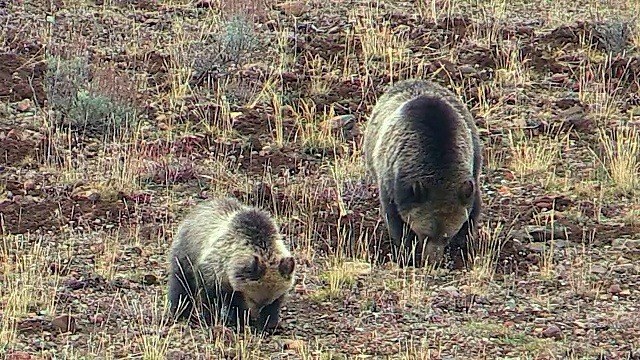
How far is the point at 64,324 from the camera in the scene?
9156 mm

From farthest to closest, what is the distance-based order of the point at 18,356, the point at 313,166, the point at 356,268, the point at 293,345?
1. the point at 313,166
2. the point at 356,268
3. the point at 293,345
4. the point at 18,356

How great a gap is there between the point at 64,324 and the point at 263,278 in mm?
1491

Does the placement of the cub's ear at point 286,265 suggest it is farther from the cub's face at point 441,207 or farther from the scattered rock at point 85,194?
the scattered rock at point 85,194

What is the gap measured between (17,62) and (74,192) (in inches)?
150

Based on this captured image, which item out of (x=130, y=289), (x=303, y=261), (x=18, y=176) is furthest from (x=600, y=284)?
(x=18, y=176)

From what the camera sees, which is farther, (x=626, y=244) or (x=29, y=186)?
(x=29, y=186)

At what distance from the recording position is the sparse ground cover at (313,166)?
9.28 meters

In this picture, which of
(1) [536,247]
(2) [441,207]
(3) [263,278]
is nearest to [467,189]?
(2) [441,207]

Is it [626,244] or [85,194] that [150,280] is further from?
[626,244]

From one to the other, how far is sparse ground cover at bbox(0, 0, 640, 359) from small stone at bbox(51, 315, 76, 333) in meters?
0.01

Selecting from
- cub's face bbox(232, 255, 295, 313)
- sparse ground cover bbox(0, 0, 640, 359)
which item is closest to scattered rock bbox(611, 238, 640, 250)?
sparse ground cover bbox(0, 0, 640, 359)

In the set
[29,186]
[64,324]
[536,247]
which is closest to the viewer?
[64,324]

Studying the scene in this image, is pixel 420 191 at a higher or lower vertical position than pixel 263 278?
higher

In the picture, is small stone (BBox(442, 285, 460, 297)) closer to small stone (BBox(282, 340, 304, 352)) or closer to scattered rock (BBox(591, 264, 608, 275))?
scattered rock (BBox(591, 264, 608, 275))
